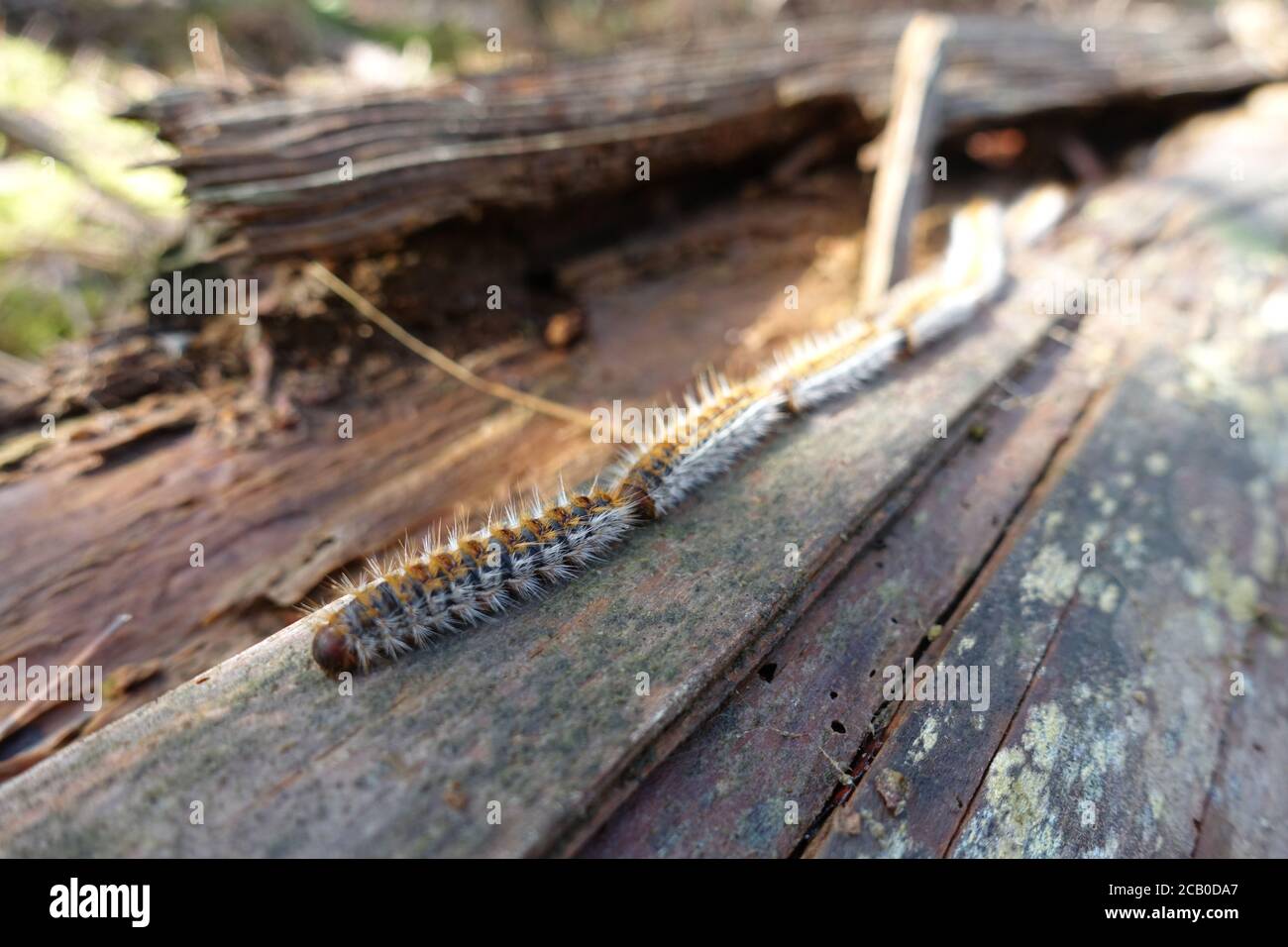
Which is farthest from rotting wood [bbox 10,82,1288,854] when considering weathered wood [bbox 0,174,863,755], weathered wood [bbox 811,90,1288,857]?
weathered wood [bbox 0,174,863,755]

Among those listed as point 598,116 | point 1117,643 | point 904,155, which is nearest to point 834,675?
point 1117,643

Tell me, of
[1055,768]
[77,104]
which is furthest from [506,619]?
[77,104]

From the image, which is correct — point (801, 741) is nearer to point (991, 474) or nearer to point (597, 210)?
point (991, 474)

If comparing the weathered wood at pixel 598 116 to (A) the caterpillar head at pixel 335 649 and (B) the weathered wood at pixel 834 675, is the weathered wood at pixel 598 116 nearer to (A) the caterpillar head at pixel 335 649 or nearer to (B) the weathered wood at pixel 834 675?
(A) the caterpillar head at pixel 335 649

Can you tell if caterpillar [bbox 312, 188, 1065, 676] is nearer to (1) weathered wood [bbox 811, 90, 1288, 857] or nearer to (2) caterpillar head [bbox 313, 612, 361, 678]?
(2) caterpillar head [bbox 313, 612, 361, 678]

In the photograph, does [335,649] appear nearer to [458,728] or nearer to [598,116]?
[458,728]

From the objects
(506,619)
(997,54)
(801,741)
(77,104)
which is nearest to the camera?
(801,741)

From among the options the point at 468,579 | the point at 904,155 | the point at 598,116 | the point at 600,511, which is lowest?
the point at 468,579

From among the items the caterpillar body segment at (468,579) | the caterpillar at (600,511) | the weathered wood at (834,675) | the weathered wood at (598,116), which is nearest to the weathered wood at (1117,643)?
the weathered wood at (834,675)
